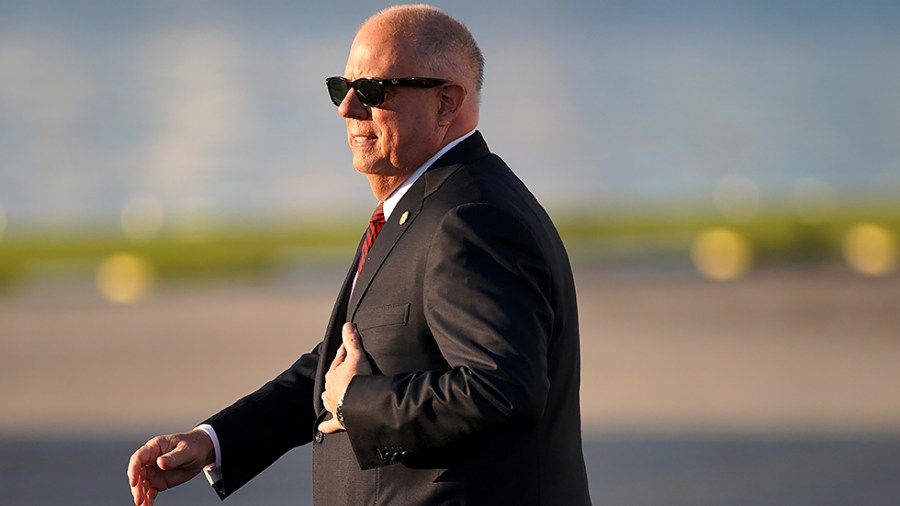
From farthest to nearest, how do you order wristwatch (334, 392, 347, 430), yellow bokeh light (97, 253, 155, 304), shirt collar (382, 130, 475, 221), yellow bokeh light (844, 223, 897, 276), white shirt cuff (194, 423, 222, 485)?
yellow bokeh light (844, 223, 897, 276)
yellow bokeh light (97, 253, 155, 304)
white shirt cuff (194, 423, 222, 485)
shirt collar (382, 130, 475, 221)
wristwatch (334, 392, 347, 430)

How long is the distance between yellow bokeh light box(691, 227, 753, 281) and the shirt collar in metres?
21.8

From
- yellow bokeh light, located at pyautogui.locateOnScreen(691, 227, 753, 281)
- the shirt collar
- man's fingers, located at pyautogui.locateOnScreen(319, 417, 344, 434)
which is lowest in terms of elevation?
yellow bokeh light, located at pyautogui.locateOnScreen(691, 227, 753, 281)

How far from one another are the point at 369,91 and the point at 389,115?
0.21 feet

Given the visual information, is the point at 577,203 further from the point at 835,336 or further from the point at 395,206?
the point at 395,206

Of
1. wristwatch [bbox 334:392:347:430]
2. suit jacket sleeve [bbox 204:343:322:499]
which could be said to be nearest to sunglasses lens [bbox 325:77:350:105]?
suit jacket sleeve [bbox 204:343:322:499]

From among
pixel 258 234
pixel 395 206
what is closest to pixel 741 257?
pixel 258 234

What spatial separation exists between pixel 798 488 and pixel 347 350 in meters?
5.17

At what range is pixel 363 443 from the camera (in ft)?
8.39

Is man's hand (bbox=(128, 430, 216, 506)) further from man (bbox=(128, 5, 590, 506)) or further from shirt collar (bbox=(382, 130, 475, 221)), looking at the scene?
shirt collar (bbox=(382, 130, 475, 221))

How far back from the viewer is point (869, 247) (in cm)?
2636

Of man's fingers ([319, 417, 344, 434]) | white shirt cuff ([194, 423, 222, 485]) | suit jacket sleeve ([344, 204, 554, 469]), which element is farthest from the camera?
white shirt cuff ([194, 423, 222, 485])

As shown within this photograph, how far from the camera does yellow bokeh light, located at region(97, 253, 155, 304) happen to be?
24.8 m

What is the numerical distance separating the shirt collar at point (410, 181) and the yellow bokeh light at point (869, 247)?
23.3 m

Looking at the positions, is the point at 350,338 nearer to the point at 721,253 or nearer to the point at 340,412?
the point at 340,412
